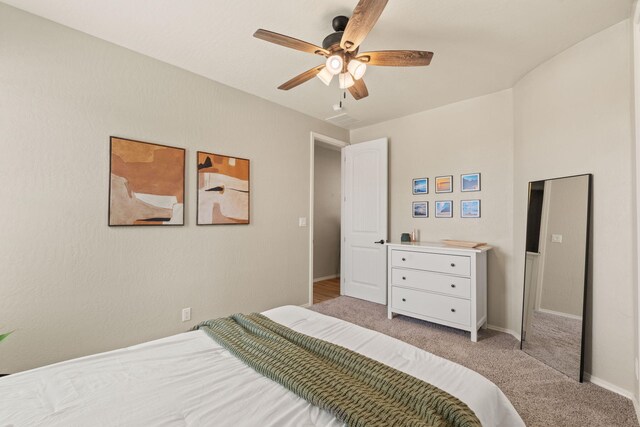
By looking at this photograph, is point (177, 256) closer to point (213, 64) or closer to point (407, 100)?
point (213, 64)

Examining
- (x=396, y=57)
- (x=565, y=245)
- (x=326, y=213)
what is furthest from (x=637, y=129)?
(x=326, y=213)

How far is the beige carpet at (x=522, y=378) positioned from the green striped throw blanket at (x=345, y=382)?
1270 mm

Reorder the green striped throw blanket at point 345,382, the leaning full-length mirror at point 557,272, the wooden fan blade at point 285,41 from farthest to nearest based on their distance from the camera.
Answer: the leaning full-length mirror at point 557,272
the wooden fan blade at point 285,41
the green striped throw blanket at point 345,382

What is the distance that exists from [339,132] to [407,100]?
4.16ft

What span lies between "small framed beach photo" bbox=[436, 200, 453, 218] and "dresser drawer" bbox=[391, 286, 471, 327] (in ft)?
3.41

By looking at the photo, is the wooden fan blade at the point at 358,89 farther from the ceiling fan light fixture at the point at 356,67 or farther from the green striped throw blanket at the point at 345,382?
the green striped throw blanket at the point at 345,382

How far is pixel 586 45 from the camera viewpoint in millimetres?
2223

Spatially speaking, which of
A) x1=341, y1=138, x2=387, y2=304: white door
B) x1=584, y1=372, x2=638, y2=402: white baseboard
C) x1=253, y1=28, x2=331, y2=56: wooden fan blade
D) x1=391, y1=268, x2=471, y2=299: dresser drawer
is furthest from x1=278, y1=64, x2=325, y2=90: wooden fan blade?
x1=584, y1=372, x2=638, y2=402: white baseboard

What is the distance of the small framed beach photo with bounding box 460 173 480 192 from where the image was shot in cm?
331

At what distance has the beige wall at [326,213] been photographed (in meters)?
5.55

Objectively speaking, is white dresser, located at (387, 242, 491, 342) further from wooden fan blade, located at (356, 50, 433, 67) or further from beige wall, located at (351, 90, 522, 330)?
wooden fan blade, located at (356, 50, 433, 67)

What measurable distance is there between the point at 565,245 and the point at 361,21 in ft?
7.74

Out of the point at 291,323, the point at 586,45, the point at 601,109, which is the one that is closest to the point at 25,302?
the point at 291,323

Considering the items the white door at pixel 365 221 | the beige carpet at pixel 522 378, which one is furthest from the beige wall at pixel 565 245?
the white door at pixel 365 221
